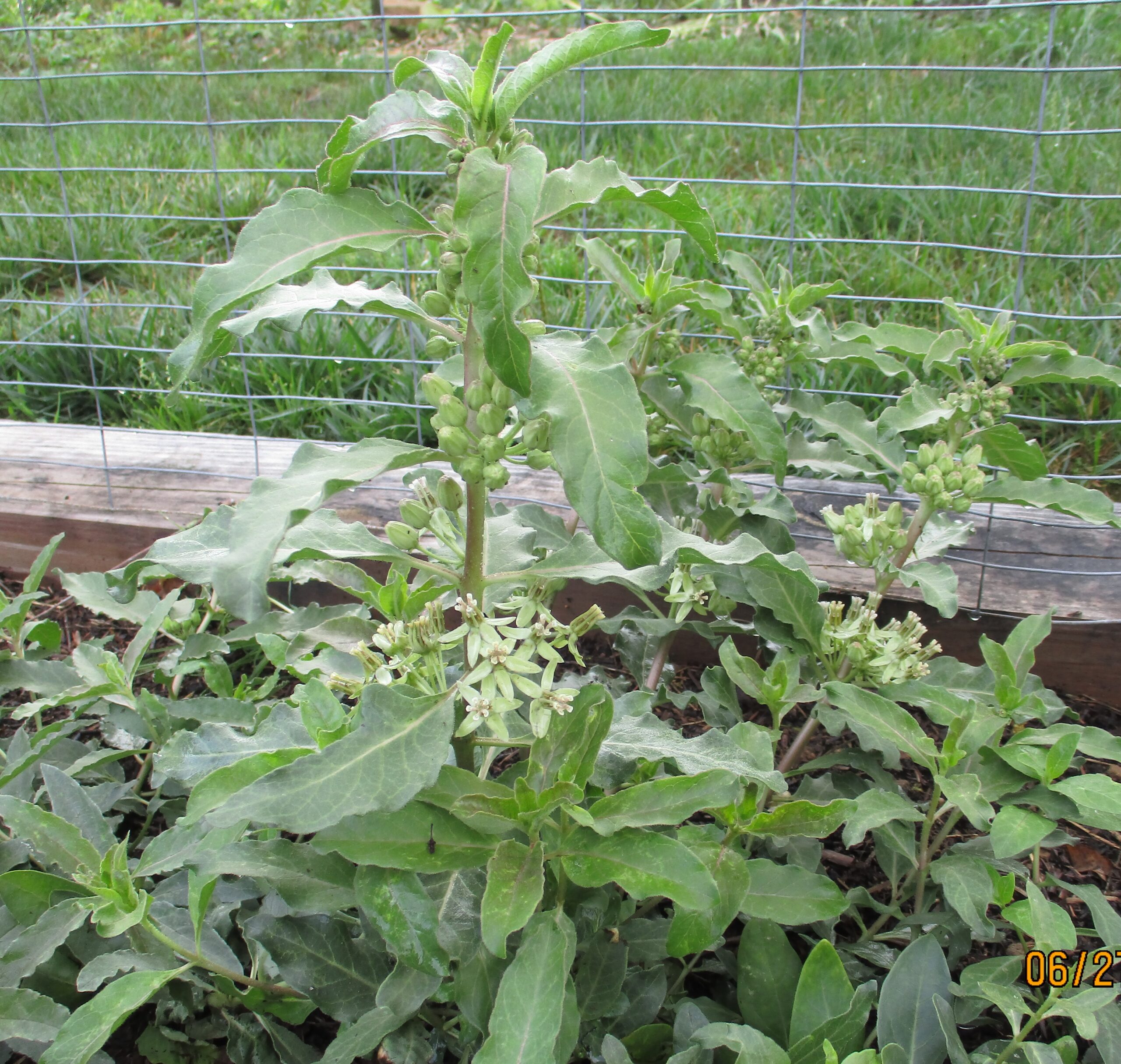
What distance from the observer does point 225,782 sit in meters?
0.94

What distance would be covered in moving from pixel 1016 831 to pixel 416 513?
2.68ft

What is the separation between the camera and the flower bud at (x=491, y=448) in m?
0.94

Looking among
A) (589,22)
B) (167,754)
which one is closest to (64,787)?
(167,754)

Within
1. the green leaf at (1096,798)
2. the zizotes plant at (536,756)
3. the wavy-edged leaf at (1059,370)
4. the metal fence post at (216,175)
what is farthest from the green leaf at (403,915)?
the metal fence post at (216,175)

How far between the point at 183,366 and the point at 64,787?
68cm

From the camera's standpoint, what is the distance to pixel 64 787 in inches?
50.4

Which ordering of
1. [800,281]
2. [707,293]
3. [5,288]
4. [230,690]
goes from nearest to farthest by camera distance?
1. [707,293]
2. [230,690]
3. [800,281]
4. [5,288]

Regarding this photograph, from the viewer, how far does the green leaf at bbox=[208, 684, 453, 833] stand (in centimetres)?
85

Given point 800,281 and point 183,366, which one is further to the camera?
point 800,281

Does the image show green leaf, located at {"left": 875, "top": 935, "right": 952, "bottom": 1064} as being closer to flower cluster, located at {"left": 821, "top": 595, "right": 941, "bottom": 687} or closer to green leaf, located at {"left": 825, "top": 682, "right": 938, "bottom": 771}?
green leaf, located at {"left": 825, "top": 682, "right": 938, "bottom": 771}

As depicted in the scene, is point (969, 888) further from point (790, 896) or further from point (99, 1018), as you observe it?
point (99, 1018)

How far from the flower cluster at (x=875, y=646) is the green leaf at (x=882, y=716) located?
10cm

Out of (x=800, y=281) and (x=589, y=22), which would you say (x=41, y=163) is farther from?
(x=800, y=281)

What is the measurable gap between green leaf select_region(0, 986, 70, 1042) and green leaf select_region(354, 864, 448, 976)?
425 millimetres
